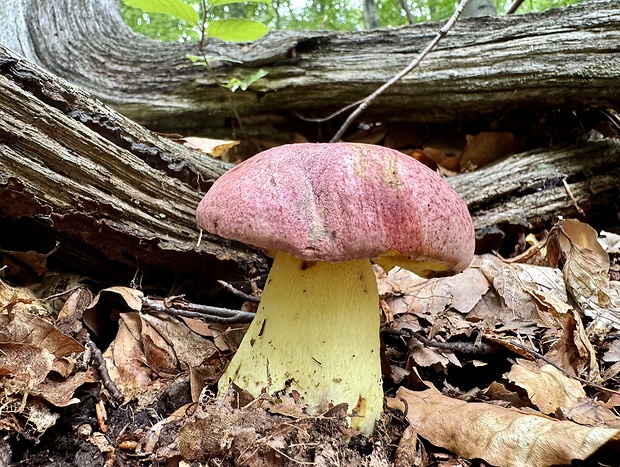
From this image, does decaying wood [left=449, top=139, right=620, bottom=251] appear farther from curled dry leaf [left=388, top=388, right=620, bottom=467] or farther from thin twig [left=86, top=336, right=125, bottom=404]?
thin twig [left=86, top=336, right=125, bottom=404]

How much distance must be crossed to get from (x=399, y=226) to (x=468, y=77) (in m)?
2.53

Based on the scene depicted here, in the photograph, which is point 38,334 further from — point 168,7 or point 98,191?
point 168,7

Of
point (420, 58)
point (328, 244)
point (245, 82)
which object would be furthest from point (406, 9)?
point (328, 244)

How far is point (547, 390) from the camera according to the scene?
1.77 metres

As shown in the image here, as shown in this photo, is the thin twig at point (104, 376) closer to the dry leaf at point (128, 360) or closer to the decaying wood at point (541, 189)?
the dry leaf at point (128, 360)

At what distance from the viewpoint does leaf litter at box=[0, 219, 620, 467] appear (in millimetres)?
1429

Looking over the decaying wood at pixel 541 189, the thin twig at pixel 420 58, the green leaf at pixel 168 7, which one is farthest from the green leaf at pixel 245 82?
the decaying wood at pixel 541 189

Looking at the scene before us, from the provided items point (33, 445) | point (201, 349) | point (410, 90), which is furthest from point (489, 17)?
point (33, 445)

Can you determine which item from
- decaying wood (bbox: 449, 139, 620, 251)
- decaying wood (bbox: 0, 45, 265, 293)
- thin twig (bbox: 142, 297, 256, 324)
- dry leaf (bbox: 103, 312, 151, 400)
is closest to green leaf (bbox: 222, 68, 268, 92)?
decaying wood (bbox: 0, 45, 265, 293)

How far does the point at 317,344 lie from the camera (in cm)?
167

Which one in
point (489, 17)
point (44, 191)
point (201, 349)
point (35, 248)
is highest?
point (489, 17)

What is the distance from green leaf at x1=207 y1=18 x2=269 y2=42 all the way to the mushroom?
1.50 meters

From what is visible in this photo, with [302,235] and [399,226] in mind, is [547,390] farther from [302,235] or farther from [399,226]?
[302,235]

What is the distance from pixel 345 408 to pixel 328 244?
61 cm
